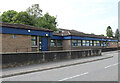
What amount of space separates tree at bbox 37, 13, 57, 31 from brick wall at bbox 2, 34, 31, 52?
1893 centimetres

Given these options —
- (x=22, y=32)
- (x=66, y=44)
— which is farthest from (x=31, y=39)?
(x=66, y=44)

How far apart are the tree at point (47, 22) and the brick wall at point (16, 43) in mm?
18931

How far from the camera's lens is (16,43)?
53.5 ft

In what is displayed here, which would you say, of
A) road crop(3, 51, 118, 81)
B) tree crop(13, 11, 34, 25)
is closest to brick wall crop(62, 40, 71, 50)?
tree crop(13, 11, 34, 25)

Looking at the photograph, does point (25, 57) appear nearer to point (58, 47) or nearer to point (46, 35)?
point (46, 35)

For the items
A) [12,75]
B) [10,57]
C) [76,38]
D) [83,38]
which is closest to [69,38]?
[76,38]

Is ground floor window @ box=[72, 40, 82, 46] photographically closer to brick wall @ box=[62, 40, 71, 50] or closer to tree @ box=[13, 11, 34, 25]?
brick wall @ box=[62, 40, 71, 50]

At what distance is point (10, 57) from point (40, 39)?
10.6m

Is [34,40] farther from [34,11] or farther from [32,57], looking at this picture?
[34,11]

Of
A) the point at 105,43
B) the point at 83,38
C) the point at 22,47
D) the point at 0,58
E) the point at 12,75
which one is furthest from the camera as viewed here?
the point at 105,43

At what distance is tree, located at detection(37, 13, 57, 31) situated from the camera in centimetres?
3647

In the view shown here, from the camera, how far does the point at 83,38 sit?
31.0 m

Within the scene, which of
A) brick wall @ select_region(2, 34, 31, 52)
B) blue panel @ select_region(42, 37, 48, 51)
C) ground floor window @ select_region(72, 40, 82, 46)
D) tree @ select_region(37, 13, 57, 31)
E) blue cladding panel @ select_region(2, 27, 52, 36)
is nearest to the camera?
brick wall @ select_region(2, 34, 31, 52)

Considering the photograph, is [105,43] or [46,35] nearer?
[46,35]
